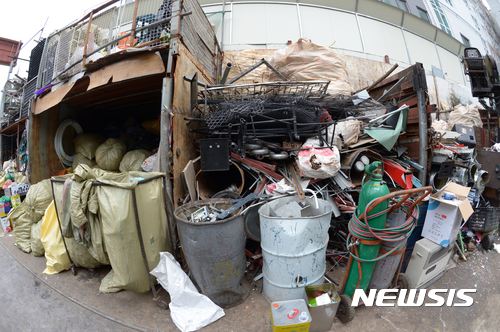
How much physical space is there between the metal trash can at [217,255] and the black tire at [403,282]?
1834 mm

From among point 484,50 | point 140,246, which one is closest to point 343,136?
point 140,246

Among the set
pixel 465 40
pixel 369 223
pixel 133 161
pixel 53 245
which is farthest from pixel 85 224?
pixel 465 40

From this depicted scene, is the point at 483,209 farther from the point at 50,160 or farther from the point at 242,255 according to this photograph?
the point at 50,160

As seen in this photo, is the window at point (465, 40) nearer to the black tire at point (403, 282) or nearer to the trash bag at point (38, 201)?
the black tire at point (403, 282)

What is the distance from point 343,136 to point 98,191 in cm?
355

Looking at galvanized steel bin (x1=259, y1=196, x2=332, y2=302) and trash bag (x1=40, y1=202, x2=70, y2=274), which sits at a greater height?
galvanized steel bin (x1=259, y1=196, x2=332, y2=302)

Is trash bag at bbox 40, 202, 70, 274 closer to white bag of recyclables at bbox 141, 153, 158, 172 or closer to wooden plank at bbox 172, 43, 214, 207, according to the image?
white bag of recyclables at bbox 141, 153, 158, 172

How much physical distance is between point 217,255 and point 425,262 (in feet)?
7.50

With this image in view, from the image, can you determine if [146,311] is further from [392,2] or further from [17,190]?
[392,2]

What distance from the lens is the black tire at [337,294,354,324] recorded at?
2.03 m

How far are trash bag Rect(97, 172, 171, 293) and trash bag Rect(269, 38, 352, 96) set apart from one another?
3.73 metres

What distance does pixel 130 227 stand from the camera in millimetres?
2246

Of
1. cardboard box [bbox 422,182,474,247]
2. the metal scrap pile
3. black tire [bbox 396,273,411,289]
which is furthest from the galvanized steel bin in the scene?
cardboard box [bbox 422,182,474,247]

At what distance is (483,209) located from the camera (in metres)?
3.52
